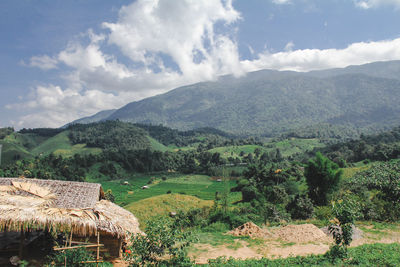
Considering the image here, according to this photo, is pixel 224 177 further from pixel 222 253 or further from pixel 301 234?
pixel 222 253

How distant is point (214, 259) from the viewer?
35.3ft

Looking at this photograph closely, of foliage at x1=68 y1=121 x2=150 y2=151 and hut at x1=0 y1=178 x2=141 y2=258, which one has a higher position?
foliage at x1=68 y1=121 x2=150 y2=151

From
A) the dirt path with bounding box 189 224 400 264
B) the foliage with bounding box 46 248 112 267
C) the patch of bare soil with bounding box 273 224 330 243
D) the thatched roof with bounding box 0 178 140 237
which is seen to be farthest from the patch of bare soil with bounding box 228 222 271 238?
the foliage with bounding box 46 248 112 267

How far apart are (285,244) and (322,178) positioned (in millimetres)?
18582

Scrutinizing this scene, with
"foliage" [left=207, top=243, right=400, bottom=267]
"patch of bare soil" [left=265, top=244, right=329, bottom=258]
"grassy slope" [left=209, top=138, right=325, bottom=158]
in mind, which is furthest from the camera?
"grassy slope" [left=209, top=138, right=325, bottom=158]

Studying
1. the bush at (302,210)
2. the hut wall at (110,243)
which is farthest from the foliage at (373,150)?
the hut wall at (110,243)

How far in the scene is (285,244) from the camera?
1324 centimetres

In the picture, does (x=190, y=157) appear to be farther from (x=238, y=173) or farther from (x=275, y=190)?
→ (x=275, y=190)

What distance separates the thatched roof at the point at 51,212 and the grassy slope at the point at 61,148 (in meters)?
111

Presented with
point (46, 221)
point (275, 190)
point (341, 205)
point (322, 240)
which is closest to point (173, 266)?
point (46, 221)

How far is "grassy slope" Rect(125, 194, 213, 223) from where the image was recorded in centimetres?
3528

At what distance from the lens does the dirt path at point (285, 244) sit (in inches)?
463

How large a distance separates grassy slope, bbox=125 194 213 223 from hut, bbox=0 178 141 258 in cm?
2175

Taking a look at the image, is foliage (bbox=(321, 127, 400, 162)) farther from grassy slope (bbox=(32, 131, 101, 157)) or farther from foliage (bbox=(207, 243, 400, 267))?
grassy slope (bbox=(32, 131, 101, 157))
